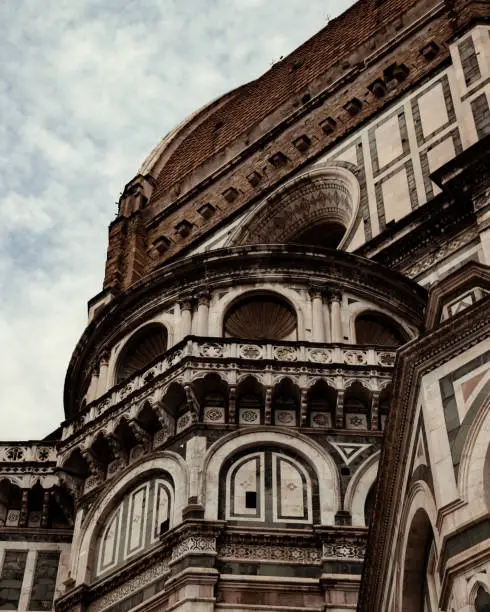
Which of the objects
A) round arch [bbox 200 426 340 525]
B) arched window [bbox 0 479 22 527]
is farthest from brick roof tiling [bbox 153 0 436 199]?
round arch [bbox 200 426 340 525]

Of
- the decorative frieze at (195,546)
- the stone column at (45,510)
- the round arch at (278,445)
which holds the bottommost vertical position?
the decorative frieze at (195,546)

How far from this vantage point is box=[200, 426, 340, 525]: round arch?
17375mm

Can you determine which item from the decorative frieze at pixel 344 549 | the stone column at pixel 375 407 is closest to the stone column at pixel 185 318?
the stone column at pixel 375 407

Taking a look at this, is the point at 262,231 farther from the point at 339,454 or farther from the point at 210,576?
the point at 210,576

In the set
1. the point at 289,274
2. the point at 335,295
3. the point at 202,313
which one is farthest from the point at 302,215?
the point at 202,313

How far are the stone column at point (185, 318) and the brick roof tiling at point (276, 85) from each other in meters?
14.4

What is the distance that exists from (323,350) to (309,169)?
10.7 m

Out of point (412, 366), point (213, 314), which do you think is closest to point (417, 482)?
point (412, 366)

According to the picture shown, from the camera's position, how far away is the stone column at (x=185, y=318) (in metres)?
20.8

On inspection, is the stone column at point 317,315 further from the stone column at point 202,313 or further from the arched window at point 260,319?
the stone column at point 202,313

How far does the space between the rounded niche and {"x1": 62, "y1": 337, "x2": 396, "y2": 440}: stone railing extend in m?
9.21

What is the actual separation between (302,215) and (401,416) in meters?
18.2

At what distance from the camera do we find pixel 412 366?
35.9ft

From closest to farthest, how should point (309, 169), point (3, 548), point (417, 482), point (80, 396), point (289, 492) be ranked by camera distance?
point (417, 482), point (289, 492), point (3, 548), point (80, 396), point (309, 169)
